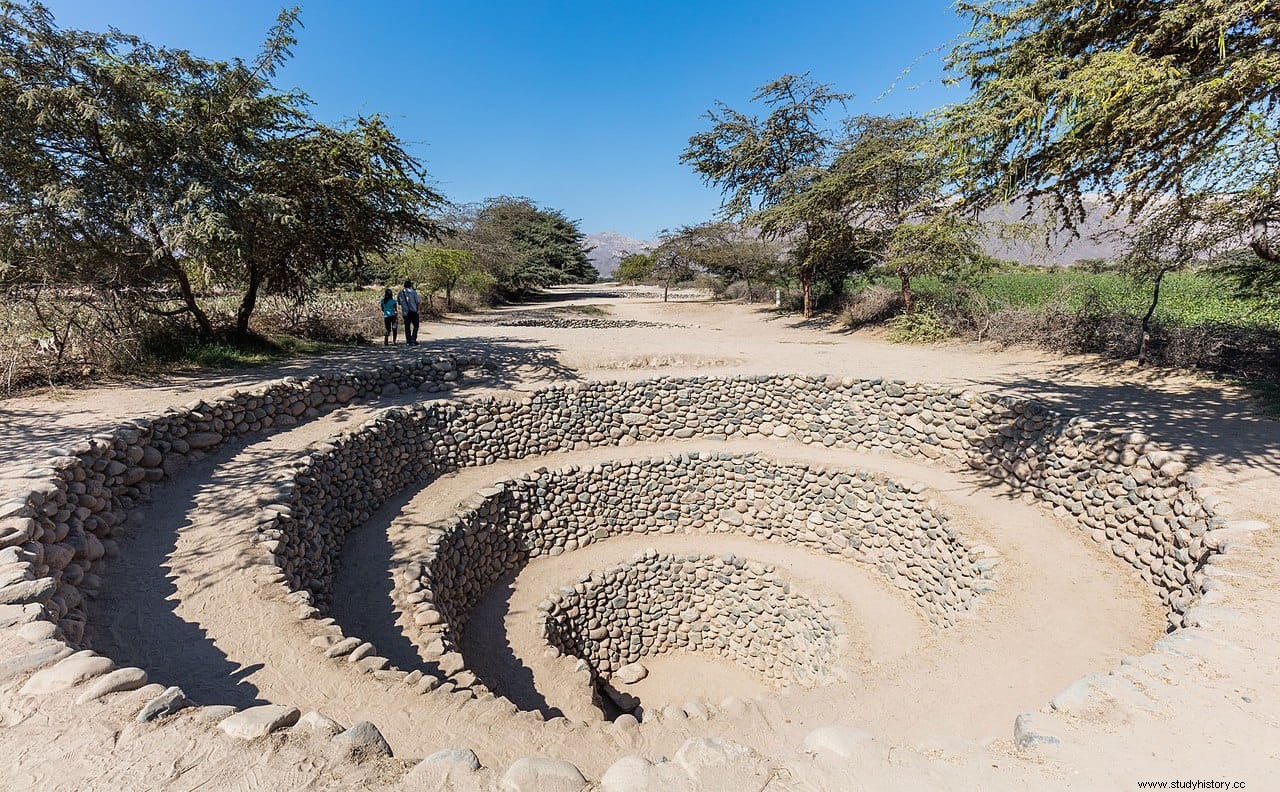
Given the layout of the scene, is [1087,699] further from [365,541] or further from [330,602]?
[365,541]

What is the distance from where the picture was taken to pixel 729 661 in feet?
31.1

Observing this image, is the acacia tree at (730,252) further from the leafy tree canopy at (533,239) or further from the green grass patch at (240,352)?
the green grass patch at (240,352)

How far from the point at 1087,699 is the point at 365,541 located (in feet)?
26.1

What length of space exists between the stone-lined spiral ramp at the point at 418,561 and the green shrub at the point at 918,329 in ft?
22.0

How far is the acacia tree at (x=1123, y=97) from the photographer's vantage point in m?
4.53

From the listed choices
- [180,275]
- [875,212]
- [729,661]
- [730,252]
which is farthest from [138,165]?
[730,252]

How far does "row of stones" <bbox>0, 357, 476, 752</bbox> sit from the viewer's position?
2727 millimetres

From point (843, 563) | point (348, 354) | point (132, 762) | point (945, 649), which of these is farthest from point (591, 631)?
point (348, 354)

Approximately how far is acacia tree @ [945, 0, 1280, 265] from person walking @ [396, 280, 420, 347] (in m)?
12.2

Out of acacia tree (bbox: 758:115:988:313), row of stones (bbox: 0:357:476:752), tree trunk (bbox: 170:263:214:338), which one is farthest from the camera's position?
acacia tree (bbox: 758:115:988:313)

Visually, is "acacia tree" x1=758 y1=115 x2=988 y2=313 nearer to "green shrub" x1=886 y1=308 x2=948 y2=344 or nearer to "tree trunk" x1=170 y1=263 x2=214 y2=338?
"green shrub" x1=886 y1=308 x2=948 y2=344

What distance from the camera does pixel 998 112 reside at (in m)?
5.51

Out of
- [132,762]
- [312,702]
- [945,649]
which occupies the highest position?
[132,762]

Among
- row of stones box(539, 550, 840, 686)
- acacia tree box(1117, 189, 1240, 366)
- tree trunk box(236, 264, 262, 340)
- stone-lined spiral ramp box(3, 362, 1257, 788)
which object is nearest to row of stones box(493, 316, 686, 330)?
tree trunk box(236, 264, 262, 340)
